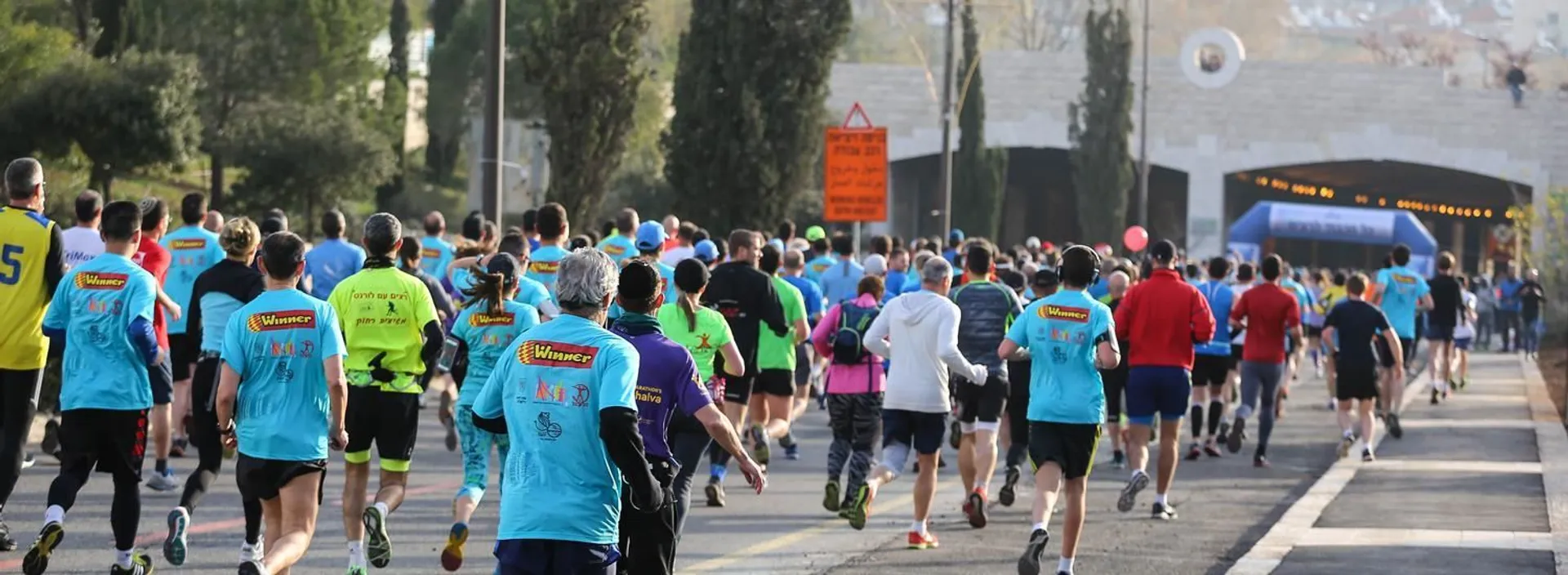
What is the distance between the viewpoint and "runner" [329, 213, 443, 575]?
9.45 m

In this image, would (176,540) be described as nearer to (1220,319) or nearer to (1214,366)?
(1214,366)

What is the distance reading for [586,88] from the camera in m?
27.3

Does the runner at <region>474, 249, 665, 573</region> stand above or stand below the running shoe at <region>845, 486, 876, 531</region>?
above

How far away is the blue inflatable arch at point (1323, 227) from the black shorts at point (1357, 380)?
3705 centimetres

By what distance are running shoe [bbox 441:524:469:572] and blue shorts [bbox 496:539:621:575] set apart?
10.9 ft

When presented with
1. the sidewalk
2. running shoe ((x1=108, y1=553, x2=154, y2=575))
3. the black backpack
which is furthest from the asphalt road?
the black backpack

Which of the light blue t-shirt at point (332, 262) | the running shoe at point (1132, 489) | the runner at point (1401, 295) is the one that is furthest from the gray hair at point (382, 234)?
the runner at point (1401, 295)

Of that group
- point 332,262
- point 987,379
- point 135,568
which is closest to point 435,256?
point 332,262

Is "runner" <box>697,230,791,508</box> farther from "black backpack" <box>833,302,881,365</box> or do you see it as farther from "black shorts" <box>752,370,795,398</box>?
"black shorts" <box>752,370,795,398</box>

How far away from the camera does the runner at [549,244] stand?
41.0 feet

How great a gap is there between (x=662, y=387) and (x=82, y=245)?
6.59 m

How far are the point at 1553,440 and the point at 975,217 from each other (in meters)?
40.8

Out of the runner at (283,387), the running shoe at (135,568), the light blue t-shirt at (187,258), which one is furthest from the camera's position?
the light blue t-shirt at (187,258)

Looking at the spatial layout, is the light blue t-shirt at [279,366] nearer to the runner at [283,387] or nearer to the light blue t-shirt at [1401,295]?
the runner at [283,387]
